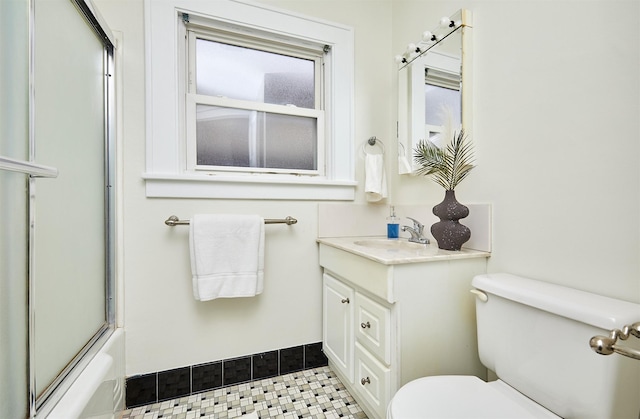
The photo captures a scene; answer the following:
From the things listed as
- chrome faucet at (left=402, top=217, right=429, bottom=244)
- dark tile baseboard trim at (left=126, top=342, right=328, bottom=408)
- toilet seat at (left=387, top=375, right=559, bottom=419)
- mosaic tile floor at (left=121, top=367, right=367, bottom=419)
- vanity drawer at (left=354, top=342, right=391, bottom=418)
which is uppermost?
chrome faucet at (left=402, top=217, right=429, bottom=244)

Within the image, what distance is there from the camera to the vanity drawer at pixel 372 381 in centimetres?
106

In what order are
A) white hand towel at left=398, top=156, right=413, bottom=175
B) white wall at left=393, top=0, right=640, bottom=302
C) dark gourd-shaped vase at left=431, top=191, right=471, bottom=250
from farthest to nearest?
white hand towel at left=398, top=156, right=413, bottom=175
dark gourd-shaped vase at left=431, top=191, right=471, bottom=250
white wall at left=393, top=0, right=640, bottom=302

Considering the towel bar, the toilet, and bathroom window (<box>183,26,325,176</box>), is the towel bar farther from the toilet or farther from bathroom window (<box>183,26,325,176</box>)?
the toilet

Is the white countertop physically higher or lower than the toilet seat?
higher

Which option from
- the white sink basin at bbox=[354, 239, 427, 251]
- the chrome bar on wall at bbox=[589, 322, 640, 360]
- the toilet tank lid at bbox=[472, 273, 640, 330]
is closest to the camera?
the chrome bar on wall at bbox=[589, 322, 640, 360]

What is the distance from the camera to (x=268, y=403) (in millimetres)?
1346

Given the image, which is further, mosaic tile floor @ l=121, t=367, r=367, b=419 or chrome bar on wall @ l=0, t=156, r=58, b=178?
mosaic tile floor @ l=121, t=367, r=367, b=419

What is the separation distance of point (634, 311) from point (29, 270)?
1.52 m

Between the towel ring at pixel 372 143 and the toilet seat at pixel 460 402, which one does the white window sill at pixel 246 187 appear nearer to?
the towel ring at pixel 372 143

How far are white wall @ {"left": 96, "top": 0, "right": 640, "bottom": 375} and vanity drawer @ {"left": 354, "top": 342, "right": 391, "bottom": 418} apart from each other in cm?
46

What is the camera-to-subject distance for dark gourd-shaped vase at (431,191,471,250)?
1.17 meters

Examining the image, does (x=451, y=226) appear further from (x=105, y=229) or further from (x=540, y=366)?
(x=105, y=229)

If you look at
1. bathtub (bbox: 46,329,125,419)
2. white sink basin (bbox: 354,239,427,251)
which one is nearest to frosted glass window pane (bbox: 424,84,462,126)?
white sink basin (bbox: 354,239,427,251)

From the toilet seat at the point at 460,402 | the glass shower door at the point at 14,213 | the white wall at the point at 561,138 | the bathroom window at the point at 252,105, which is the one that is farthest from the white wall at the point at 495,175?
the glass shower door at the point at 14,213
